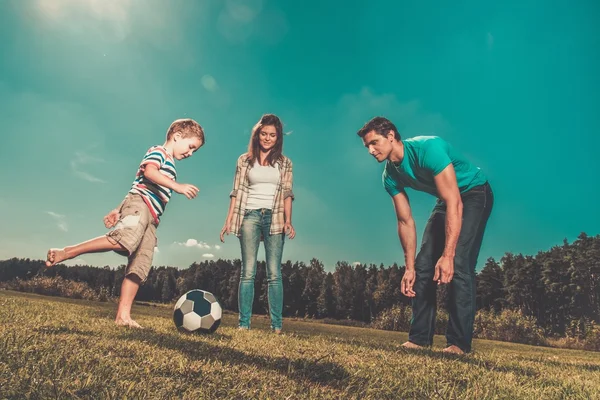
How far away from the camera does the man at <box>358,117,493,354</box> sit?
13.6 feet

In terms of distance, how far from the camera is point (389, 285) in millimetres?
63906

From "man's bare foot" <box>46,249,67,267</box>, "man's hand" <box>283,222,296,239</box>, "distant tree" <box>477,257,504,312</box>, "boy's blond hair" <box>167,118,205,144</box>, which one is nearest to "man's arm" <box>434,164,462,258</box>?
"man's hand" <box>283,222,296,239</box>

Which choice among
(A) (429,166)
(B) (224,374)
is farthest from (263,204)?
(B) (224,374)

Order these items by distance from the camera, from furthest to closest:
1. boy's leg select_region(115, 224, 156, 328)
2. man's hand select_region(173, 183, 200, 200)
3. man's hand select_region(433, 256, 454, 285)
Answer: boy's leg select_region(115, 224, 156, 328) < man's hand select_region(173, 183, 200, 200) < man's hand select_region(433, 256, 454, 285)

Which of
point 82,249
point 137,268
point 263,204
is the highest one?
point 263,204

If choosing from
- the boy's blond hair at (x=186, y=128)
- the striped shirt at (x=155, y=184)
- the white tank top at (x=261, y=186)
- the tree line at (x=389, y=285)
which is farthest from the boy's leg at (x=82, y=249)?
the tree line at (x=389, y=285)

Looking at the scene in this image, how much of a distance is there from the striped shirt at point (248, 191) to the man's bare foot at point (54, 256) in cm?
223

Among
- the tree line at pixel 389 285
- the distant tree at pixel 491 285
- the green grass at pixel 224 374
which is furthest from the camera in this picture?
the distant tree at pixel 491 285

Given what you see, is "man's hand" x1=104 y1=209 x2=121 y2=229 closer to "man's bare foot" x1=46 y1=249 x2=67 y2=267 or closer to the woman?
"man's bare foot" x1=46 y1=249 x2=67 y2=267

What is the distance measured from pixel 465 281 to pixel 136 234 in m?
3.70

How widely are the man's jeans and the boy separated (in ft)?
9.38

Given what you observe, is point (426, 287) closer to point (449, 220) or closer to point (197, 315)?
point (449, 220)

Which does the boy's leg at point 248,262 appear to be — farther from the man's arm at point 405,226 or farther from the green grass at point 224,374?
the green grass at point 224,374

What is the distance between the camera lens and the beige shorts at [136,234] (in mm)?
4406
